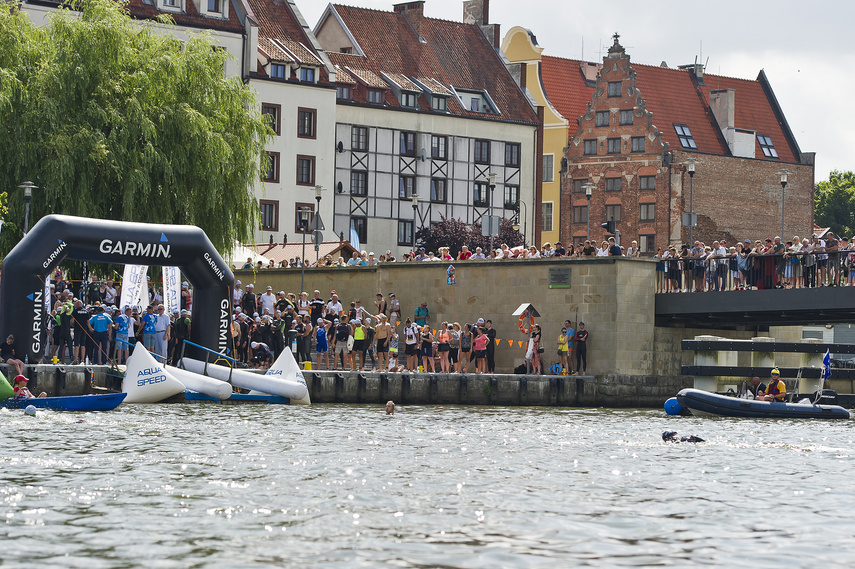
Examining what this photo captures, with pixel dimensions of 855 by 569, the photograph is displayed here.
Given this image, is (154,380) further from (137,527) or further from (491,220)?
(137,527)

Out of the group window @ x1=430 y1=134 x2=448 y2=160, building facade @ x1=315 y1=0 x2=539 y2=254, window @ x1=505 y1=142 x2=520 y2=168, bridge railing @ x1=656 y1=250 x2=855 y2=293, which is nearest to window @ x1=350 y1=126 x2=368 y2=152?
building facade @ x1=315 y1=0 x2=539 y2=254

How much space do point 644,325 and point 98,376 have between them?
17.7 metres

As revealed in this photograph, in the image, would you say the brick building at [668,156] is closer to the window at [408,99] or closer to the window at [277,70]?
the window at [408,99]

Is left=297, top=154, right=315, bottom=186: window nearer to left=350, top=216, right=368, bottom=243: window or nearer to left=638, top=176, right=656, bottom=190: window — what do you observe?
left=350, top=216, right=368, bottom=243: window

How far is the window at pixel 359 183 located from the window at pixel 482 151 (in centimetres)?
706

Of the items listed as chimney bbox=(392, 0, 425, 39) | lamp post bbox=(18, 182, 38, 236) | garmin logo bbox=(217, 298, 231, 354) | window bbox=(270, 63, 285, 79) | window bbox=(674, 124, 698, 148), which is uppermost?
chimney bbox=(392, 0, 425, 39)

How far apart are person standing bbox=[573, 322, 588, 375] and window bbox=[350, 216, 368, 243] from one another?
31643mm

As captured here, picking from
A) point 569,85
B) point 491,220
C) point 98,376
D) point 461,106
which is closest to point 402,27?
→ point 461,106

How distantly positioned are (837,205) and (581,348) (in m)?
69.1

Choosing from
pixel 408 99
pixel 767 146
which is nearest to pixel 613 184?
pixel 767 146

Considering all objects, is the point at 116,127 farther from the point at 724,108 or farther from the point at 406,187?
the point at 724,108

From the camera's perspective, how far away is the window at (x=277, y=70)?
239 feet

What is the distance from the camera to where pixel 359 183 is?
252ft

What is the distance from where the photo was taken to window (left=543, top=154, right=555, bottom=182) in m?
87.9
